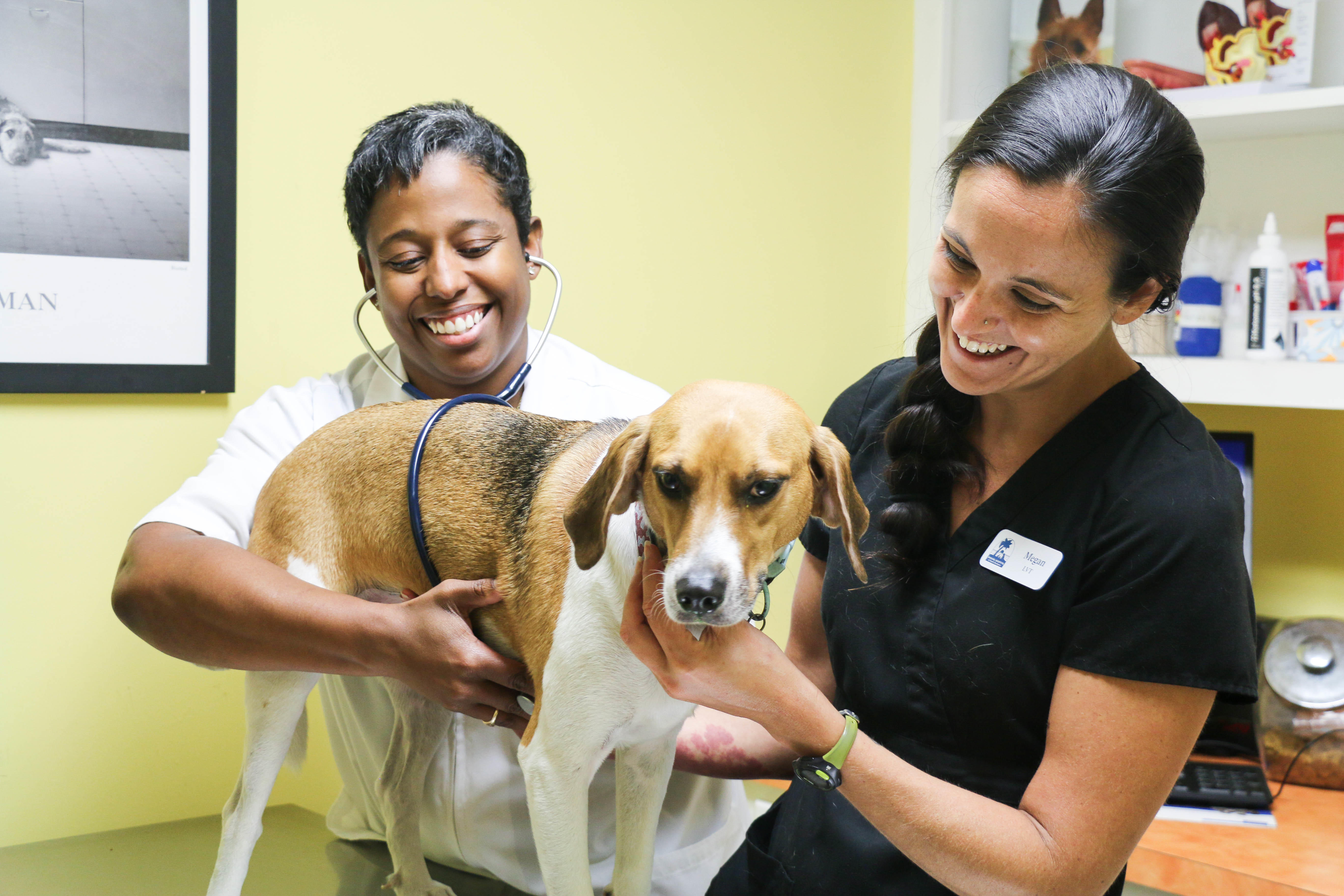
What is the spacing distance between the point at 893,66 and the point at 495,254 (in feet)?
5.42

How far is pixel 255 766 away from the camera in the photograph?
1146 mm

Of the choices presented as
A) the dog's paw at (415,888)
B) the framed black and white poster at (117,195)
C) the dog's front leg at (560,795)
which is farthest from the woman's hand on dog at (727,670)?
the framed black and white poster at (117,195)

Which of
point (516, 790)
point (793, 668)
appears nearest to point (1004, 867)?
point (793, 668)

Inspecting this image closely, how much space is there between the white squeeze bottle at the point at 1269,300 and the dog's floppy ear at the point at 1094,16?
641 mm

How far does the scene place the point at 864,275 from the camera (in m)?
2.60

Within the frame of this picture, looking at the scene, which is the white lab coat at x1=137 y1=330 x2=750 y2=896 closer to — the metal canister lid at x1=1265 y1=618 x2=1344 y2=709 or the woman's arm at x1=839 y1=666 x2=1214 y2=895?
the woman's arm at x1=839 y1=666 x2=1214 y2=895

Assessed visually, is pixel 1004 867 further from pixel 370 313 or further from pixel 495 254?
pixel 370 313

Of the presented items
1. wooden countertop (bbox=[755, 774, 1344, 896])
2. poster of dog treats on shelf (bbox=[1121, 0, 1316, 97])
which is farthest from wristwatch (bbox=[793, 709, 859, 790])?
poster of dog treats on shelf (bbox=[1121, 0, 1316, 97])

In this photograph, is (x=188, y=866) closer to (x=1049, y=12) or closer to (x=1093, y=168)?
(x=1093, y=168)

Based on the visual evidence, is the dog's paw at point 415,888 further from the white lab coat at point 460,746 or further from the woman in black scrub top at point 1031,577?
the woman in black scrub top at point 1031,577

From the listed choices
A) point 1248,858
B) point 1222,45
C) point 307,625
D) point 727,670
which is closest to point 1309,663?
point 1248,858

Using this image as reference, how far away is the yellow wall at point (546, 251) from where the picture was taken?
1.50 metres

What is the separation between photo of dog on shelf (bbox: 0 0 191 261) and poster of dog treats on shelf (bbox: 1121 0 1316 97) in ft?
6.47

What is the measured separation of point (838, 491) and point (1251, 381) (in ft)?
4.56
